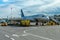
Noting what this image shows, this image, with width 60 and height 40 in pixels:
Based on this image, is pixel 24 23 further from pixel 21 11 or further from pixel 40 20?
pixel 21 11

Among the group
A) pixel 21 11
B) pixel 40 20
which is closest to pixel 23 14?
pixel 21 11

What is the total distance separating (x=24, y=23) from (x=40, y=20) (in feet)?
36.8

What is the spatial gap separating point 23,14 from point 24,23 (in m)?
40.1

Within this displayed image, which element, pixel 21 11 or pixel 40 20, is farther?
pixel 21 11

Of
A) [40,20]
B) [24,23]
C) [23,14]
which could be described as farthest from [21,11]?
[24,23]

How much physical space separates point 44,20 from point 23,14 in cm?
3364

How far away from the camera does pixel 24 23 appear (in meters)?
53.9

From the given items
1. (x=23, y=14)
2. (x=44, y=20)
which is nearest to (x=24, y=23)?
(x=44, y=20)

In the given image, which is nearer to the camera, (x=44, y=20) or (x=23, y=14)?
(x=44, y=20)

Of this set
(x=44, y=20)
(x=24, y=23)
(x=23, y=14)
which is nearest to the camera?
(x=24, y=23)

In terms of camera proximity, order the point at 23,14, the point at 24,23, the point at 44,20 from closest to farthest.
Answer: the point at 24,23 → the point at 44,20 → the point at 23,14

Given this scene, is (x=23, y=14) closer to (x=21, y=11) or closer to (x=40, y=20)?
(x=21, y=11)

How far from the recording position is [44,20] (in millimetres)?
61156

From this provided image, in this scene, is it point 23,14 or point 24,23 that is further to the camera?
point 23,14
